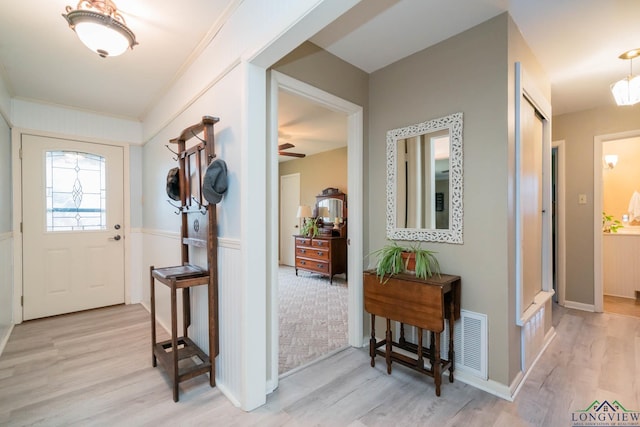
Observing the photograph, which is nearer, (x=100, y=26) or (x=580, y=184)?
(x=100, y=26)

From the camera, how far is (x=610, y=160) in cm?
424

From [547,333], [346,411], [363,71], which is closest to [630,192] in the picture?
[547,333]

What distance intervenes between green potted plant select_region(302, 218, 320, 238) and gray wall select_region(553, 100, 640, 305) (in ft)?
11.5

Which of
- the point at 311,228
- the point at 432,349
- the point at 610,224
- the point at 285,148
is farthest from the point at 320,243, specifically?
the point at 610,224

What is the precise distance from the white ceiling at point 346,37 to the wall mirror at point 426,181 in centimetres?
63

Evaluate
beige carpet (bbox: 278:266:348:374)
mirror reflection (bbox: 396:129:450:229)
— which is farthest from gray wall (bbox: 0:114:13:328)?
mirror reflection (bbox: 396:129:450:229)

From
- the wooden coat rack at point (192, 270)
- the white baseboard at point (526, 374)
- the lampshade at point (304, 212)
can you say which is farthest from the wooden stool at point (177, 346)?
the lampshade at point (304, 212)

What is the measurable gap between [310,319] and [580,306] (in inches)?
125

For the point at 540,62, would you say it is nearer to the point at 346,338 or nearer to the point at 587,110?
the point at 587,110

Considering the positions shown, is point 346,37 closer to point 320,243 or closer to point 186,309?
point 186,309

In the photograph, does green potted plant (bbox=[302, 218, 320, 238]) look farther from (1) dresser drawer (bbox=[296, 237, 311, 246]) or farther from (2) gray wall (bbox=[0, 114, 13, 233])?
(2) gray wall (bbox=[0, 114, 13, 233])

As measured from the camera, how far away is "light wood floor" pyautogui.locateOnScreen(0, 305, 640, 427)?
65.0 inches

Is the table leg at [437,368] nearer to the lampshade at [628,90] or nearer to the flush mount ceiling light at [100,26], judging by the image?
the lampshade at [628,90]

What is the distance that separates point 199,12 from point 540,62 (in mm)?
2614
